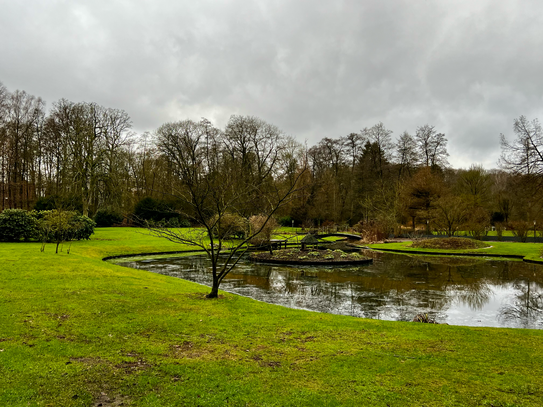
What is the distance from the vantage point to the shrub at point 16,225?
22.0 meters

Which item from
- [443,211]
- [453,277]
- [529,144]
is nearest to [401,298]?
[453,277]

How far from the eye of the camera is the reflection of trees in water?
922 centimetres

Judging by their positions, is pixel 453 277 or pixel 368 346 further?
pixel 453 277

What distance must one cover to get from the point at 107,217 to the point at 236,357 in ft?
129

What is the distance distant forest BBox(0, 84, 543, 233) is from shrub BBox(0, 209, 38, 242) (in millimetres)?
2551

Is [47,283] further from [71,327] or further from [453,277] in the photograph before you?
[453,277]

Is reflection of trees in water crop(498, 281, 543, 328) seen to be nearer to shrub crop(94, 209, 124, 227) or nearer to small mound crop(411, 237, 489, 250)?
small mound crop(411, 237, 489, 250)

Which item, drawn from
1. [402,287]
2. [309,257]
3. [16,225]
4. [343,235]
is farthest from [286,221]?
[402,287]

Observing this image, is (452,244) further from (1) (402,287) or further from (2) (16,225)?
(2) (16,225)

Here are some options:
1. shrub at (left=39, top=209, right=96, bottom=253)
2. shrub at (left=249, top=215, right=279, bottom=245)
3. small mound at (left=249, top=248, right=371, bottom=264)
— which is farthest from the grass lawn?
shrub at (left=249, top=215, right=279, bottom=245)

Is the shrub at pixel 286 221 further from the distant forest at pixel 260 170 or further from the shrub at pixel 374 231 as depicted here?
the shrub at pixel 374 231

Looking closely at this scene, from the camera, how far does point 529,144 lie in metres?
24.8

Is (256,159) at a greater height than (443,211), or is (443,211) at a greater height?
(256,159)

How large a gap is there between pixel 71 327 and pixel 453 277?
52.0 ft
